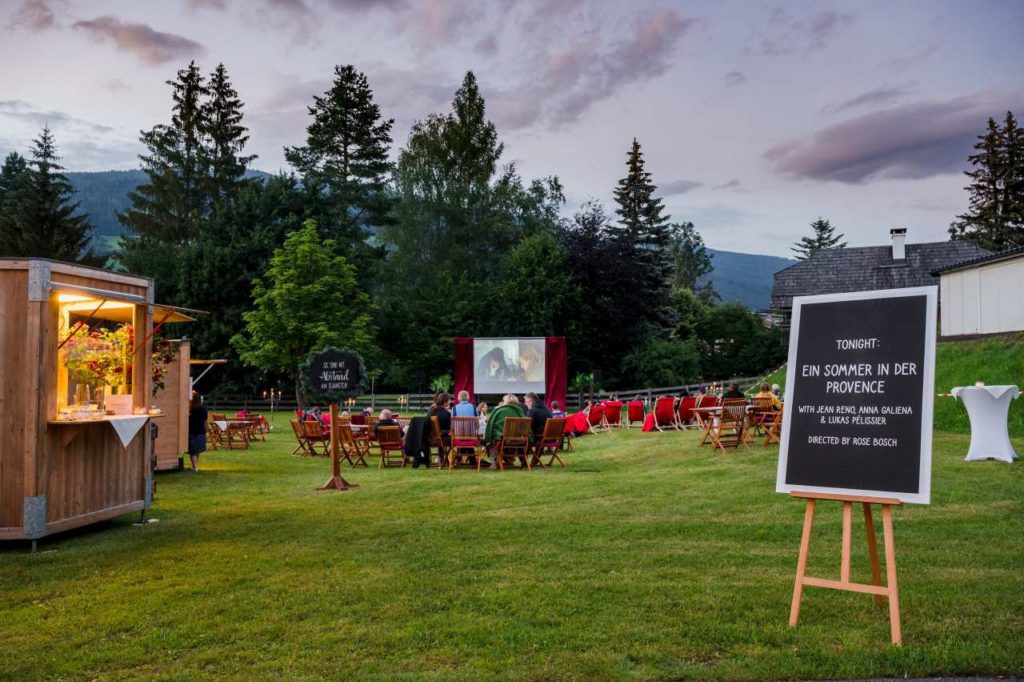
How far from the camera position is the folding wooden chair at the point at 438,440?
14.7 meters

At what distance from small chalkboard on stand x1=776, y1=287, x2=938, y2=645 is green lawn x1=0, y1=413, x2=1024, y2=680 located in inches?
19.1

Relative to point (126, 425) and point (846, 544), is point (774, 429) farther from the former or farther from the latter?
point (126, 425)

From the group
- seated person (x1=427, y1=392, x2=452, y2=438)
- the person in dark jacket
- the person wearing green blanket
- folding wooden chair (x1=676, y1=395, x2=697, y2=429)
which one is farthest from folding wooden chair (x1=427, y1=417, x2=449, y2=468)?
folding wooden chair (x1=676, y1=395, x2=697, y2=429)

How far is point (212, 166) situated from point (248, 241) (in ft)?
29.1

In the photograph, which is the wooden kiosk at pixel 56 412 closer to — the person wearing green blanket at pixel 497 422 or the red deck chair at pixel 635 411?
the person wearing green blanket at pixel 497 422

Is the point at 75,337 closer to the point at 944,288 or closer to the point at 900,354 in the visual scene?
the point at 900,354

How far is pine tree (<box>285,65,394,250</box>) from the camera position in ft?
149

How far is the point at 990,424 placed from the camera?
12266mm

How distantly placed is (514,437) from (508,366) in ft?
61.9

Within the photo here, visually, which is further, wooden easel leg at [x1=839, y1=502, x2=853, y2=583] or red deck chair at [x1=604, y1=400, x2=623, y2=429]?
red deck chair at [x1=604, y1=400, x2=623, y2=429]

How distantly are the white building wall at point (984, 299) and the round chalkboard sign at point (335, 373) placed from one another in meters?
20.5

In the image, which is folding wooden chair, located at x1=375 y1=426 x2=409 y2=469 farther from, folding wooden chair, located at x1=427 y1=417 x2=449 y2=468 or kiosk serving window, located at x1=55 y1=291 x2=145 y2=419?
kiosk serving window, located at x1=55 y1=291 x2=145 y2=419

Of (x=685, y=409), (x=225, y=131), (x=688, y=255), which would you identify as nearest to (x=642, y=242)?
(x=225, y=131)

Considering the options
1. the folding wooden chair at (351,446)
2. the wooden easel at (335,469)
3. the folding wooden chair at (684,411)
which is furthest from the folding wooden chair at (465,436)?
the folding wooden chair at (684,411)
